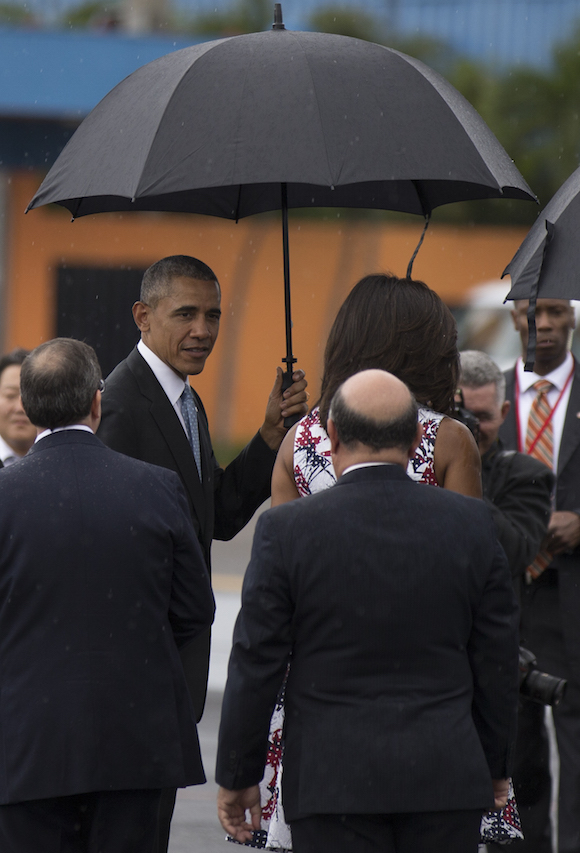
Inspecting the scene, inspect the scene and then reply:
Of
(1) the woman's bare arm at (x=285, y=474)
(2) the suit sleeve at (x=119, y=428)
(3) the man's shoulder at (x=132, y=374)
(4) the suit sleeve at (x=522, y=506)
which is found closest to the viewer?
(1) the woman's bare arm at (x=285, y=474)

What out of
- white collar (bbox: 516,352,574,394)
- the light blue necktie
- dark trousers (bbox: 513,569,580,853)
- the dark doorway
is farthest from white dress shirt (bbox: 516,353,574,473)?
the dark doorway

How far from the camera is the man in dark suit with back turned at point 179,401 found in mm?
4102

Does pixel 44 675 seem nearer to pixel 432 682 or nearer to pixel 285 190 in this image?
pixel 432 682

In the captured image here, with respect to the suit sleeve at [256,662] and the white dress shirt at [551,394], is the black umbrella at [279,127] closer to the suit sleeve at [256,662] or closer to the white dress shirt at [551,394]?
the suit sleeve at [256,662]

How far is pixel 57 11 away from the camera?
80.5ft

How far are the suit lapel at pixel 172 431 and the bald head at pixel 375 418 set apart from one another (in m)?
1.20

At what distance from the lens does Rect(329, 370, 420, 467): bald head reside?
9.70 feet

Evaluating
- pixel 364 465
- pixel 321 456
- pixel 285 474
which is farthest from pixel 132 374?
pixel 364 465

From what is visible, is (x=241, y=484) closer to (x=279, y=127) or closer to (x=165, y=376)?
(x=165, y=376)

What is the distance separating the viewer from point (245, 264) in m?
20.7

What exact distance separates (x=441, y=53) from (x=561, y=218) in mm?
22130

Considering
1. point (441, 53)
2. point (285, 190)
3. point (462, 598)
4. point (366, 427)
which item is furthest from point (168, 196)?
point (441, 53)

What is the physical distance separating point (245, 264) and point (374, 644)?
59.3ft

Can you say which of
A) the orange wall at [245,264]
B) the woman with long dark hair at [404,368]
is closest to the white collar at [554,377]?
the woman with long dark hair at [404,368]
